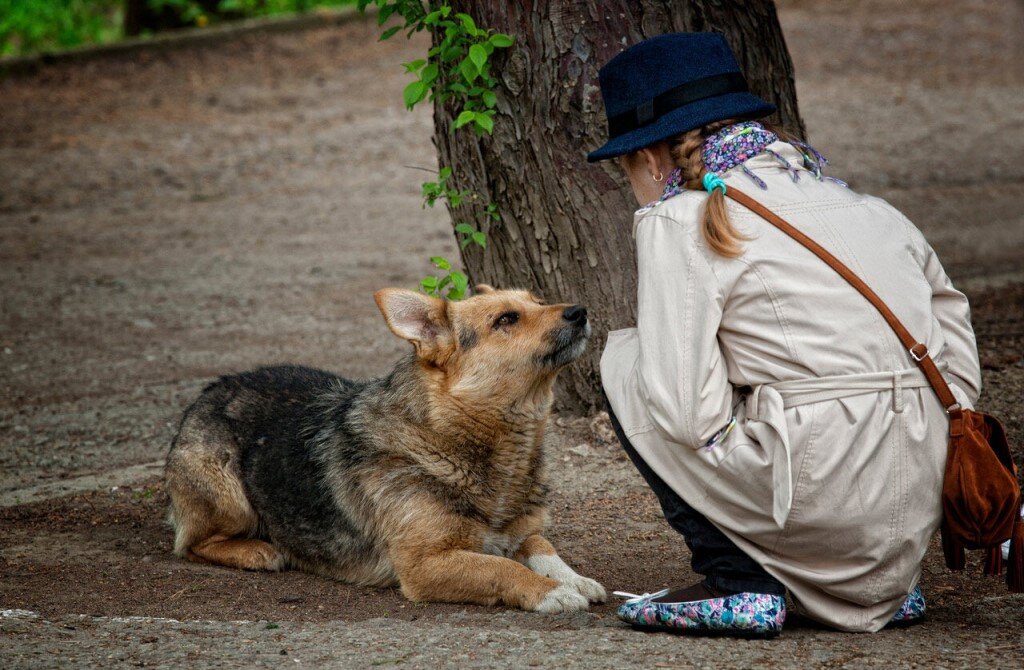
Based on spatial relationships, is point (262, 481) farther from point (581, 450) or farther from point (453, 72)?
point (453, 72)

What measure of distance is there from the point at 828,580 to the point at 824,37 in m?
16.6

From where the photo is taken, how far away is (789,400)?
3576mm

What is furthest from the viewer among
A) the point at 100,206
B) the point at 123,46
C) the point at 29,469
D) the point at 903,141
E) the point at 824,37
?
the point at 824,37

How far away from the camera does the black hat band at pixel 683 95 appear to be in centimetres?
379

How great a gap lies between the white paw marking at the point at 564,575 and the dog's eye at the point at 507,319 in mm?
1001

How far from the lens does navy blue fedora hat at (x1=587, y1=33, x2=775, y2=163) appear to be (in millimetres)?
3768

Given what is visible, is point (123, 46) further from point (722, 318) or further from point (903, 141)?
point (722, 318)

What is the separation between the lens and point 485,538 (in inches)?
191

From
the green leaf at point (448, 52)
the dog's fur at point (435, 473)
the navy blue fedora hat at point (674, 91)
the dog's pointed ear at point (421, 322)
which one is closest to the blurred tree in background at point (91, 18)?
the green leaf at point (448, 52)

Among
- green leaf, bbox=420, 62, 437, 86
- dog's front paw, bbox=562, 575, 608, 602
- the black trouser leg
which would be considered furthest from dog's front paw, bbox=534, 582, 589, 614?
green leaf, bbox=420, 62, 437, 86

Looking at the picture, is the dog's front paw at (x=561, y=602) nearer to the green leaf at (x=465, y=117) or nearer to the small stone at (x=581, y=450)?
the small stone at (x=581, y=450)

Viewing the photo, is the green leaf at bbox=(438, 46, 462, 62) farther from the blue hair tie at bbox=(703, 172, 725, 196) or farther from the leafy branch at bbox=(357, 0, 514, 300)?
the blue hair tie at bbox=(703, 172, 725, 196)

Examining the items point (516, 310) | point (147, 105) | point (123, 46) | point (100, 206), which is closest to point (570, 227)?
point (516, 310)

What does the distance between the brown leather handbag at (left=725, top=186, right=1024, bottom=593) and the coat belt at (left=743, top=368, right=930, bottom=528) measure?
0.41 ft
